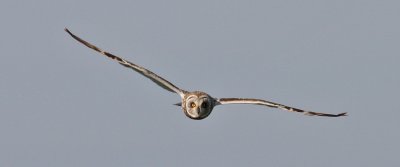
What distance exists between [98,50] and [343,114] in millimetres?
17383

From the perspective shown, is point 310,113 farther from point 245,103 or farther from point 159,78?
point 159,78

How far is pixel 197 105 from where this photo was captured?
5681 cm

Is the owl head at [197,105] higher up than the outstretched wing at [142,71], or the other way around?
the outstretched wing at [142,71]

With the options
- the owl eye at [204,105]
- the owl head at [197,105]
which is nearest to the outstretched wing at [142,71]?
the owl head at [197,105]

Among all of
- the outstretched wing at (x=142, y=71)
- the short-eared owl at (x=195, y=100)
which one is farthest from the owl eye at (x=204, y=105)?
the outstretched wing at (x=142, y=71)

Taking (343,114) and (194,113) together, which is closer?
(343,114)

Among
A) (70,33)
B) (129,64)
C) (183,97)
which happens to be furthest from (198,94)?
(70,33)

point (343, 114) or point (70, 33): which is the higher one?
point (70, 33)

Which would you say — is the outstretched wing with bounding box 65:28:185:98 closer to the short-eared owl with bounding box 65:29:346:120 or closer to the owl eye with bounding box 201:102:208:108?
→ the short-eared owl with bounding box 65:29:346:120

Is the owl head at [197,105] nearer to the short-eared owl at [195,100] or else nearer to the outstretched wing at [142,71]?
the short-eared owl at [195,100]

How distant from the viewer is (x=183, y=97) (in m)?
57.9

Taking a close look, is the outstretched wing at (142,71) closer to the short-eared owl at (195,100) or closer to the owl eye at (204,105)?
the short-eared owl at (195,100)

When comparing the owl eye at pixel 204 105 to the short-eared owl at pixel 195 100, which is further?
the owl eye at pixel 204 105

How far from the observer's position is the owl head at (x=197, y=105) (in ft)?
187
